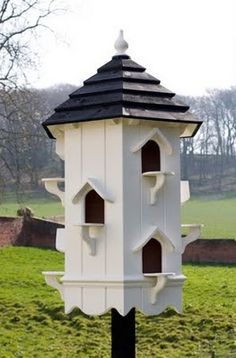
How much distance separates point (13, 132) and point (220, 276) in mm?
5438

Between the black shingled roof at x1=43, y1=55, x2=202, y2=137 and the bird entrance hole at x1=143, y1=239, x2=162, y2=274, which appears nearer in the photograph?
the black shingled roof at x1=43, y1=55, x2=202, y2=137

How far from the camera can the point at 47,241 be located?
79.0ft

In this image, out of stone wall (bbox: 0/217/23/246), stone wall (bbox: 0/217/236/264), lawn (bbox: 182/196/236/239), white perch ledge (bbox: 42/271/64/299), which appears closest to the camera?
white perch ledge (bbox: 42/271/64/299)

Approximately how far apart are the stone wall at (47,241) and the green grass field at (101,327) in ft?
22.3

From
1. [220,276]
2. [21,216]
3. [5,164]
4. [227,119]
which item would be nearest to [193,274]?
[220,276]

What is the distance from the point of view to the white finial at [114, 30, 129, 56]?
515cm

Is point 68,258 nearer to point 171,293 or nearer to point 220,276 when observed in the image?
point 171,293

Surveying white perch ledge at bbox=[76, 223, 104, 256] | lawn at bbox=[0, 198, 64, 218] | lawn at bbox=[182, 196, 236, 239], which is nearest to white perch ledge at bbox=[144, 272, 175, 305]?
white perch ledge at bbox=[76, 223, 104, 256]

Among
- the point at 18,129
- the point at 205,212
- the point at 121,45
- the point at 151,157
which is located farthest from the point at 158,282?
the point at 205,212

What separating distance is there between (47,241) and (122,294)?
19.6 meters

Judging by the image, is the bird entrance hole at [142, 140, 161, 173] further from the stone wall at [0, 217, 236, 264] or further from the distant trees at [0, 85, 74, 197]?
the stone wall at [0, 217, 236, 264]

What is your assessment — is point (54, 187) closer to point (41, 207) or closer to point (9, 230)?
point (9, 230)

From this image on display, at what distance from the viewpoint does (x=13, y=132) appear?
17.2m

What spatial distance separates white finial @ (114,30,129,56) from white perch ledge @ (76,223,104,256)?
44.5 inches
